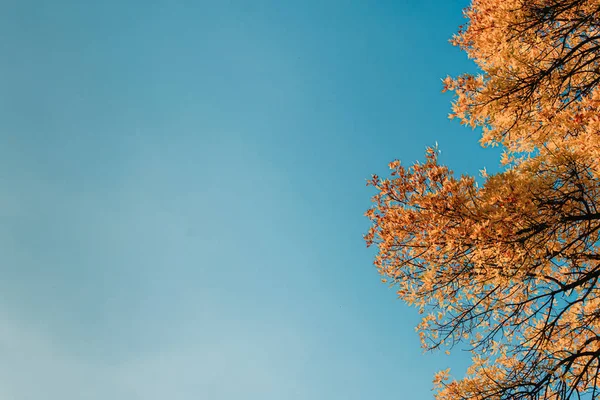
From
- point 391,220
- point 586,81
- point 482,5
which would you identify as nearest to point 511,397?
point 391,220

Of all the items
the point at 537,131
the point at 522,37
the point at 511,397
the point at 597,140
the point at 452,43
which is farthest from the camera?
the point at 452,43

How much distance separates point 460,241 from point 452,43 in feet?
14.0

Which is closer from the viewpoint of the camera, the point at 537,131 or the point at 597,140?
the point at 597,140

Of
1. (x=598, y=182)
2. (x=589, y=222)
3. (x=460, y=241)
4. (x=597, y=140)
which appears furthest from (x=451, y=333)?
(x=597, y=140)

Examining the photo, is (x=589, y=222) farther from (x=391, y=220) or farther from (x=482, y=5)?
(x=482, y=5)

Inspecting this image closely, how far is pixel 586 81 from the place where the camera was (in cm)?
550

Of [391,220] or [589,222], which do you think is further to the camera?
[391,220]

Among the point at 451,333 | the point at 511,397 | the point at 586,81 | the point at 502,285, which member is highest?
the point at 586,81

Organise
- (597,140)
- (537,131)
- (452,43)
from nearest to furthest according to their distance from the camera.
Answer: (597,140), (537,131), (452,43)

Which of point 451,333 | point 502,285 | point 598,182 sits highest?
point 598,182

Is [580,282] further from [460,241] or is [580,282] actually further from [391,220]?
[391,220]

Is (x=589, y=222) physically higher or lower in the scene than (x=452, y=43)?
lower

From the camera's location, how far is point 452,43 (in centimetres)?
705

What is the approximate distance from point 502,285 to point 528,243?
844mm
